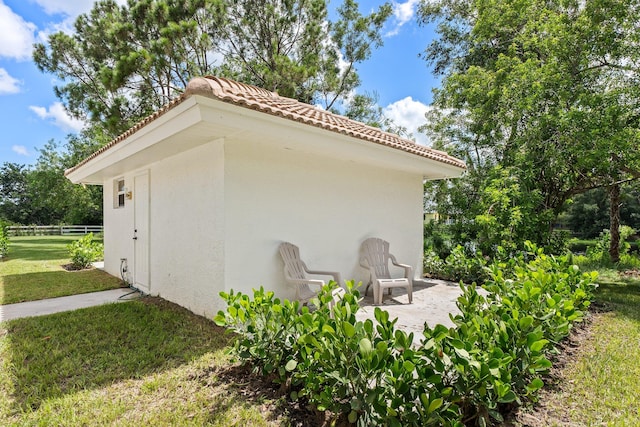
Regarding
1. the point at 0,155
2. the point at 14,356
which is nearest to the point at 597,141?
the point at 14,356

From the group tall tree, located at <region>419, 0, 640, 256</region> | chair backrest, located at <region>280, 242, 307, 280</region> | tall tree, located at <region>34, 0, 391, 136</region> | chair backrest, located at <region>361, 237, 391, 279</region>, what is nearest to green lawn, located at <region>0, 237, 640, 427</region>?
chair backrest, located at <region>280, 242, 307, 280</region>

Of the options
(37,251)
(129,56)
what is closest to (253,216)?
(129,56)

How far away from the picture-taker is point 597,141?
7359 millimetres

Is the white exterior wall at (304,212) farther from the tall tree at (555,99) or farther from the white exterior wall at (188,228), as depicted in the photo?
the tall tree at (555,99)

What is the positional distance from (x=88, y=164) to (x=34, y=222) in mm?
56694

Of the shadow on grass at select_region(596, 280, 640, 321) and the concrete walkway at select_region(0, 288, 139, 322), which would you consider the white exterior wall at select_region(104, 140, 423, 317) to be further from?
the shadow on grass at select_region(596, 280, 640, 321)

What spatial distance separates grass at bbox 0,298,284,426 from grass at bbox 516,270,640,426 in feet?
8.83

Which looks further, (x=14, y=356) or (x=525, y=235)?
(x=525, y=235)

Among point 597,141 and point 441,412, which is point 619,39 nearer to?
point 597,141

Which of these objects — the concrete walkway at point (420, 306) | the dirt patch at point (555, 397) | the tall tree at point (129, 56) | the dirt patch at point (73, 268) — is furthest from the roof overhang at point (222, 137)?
the tall tree at point (129, 56)

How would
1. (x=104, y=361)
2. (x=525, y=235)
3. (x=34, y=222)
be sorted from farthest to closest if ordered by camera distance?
(x=34, y=222) < (x=525, y=235) < (x=104, y=361)

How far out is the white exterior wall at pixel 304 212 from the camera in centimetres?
534

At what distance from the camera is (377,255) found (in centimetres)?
720

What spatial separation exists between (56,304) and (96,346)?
10.5ft
